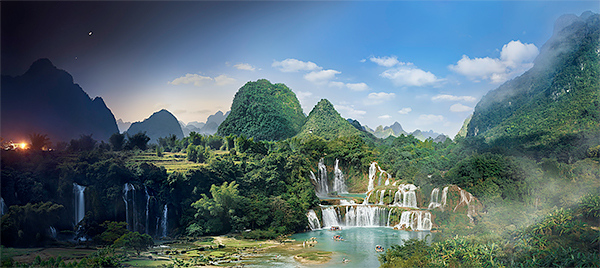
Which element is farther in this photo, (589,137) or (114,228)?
(589,137)

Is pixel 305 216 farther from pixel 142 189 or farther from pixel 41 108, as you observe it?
pixel 41 108

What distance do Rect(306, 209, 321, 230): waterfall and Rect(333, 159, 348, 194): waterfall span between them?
30.4 feet

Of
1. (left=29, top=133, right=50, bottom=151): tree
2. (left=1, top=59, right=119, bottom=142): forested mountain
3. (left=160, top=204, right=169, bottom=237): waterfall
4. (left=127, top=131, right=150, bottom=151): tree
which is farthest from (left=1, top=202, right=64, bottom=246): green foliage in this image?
(left=127, top=131, right=150, bottom=151): tree

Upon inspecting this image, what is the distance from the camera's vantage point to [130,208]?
1241cm

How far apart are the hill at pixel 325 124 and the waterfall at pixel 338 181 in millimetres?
14800

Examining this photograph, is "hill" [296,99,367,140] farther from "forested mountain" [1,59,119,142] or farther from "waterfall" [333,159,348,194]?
"forested mountain" [1,59,119,142]

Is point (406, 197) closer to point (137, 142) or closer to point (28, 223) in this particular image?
point (137, 142)

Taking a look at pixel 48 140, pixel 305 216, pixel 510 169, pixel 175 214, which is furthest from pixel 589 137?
pixel 48 140

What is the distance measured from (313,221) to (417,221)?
169 inches

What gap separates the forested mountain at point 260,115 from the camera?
129 ft

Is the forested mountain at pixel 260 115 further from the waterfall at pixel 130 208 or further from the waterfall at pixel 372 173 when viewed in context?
the waterfall at pixel 130 208

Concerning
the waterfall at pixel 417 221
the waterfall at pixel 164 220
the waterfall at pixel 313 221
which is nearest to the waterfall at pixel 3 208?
the waterfall at pixel 164 220

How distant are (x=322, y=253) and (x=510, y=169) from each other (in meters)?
10.1

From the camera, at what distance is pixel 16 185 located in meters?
10.7
